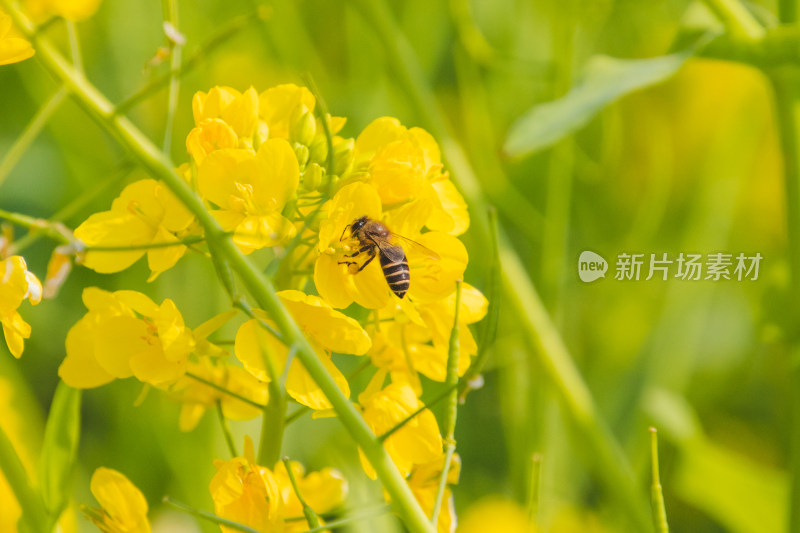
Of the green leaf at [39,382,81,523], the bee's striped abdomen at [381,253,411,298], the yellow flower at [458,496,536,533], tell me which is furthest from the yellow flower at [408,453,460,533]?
the yellow flower at [458,496,536,533]

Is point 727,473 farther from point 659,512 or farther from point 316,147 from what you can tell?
point 316,147

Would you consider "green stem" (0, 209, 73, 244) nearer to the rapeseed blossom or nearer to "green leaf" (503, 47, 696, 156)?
the rapeseed blossom

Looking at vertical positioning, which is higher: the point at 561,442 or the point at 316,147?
the point at 316,147

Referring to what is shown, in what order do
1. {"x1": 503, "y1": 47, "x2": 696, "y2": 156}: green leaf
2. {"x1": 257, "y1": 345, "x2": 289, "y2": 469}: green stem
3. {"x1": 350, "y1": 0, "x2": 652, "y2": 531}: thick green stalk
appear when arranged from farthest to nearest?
{"x1": 350, "y1": 0, "x2": 652, "y2": 531}: thick green stalk, {"x1": 503, "y1": 47, "x2": 696, "y2": 156}: green leaf, {"x1": 257, "y1": 345, "x2": 289, "y2": 469}: green stem

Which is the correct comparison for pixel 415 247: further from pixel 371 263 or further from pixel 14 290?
pixel 14 290

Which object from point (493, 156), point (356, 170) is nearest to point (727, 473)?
point (493, 156)

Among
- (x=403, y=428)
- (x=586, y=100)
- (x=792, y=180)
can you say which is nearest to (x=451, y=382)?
(x=403, y=428)

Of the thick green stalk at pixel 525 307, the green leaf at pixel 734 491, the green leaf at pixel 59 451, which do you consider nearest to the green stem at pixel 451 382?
the green leaf at pixel 59 451
